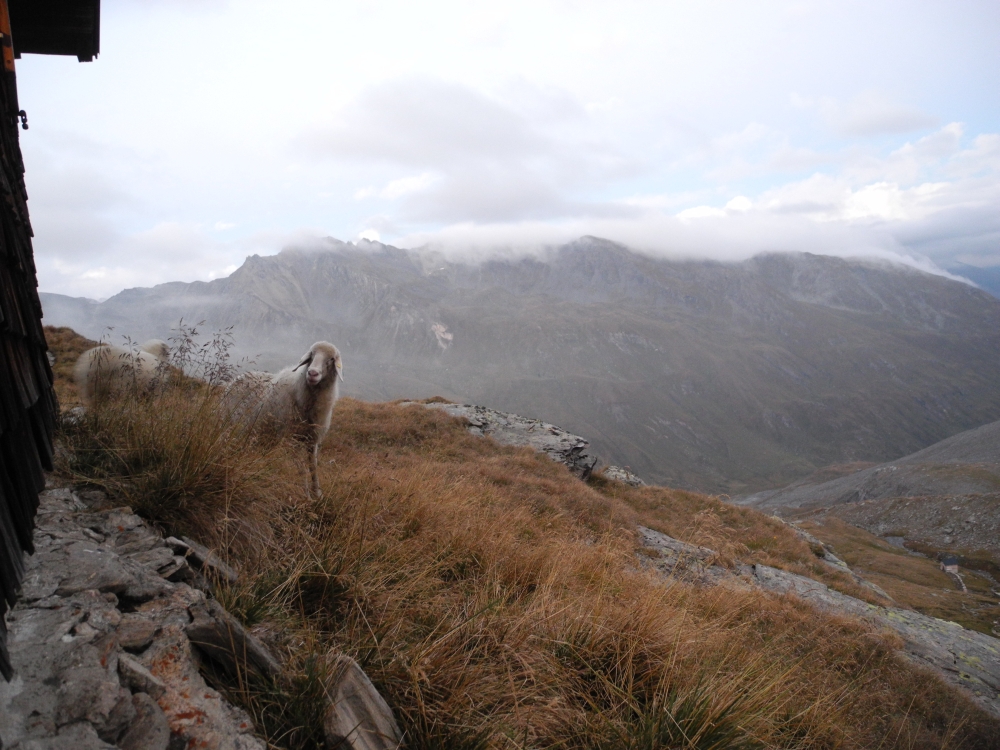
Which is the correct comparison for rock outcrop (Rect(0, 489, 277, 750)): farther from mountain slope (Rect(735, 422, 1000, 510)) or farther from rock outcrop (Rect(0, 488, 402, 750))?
mountain slope (Rect(735, 422, 1000, 510))

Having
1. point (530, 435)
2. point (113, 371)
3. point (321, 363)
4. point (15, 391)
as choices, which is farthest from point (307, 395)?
point (530, 435)

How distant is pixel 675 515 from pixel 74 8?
1955cm

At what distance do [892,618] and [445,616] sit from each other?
1371 cm

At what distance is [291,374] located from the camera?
9367 millimetres

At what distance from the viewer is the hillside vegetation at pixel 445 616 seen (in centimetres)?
A: 316

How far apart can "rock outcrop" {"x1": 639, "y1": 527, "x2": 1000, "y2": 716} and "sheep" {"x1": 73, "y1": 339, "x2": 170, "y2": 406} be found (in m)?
8.36

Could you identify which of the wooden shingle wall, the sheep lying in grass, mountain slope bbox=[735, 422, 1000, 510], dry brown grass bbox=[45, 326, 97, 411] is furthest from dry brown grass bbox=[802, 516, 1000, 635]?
mountain slope bbox=[735, 422, 1000, 510]

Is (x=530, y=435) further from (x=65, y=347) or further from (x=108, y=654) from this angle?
(x=108, y=654)

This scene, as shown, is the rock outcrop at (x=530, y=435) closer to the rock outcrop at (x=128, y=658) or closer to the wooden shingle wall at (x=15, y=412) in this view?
the rock outcrop at (x=128, y=658)

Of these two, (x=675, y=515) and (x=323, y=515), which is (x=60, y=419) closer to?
(x=323, y=515)

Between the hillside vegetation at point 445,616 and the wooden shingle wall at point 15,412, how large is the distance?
1043 mm

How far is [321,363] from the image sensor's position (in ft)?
28.3

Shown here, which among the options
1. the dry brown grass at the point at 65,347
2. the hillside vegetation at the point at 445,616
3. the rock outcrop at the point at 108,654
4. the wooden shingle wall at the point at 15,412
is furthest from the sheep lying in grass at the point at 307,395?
the dry brown grass at the point at 65,347

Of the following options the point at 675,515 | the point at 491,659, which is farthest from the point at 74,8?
the point at 675,515
